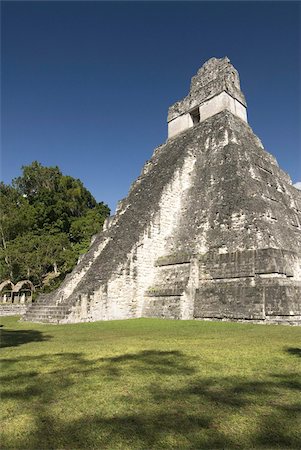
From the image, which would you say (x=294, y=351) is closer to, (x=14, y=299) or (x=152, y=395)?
(x=152, y=395)

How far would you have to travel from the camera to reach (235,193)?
45.4ft

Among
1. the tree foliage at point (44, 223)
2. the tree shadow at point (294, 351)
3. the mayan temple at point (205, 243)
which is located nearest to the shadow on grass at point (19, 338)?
the mayan temple at point (205, 243)

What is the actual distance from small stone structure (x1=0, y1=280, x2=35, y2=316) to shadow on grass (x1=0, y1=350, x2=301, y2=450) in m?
14.0

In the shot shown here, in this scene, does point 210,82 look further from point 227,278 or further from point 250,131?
point 227,278

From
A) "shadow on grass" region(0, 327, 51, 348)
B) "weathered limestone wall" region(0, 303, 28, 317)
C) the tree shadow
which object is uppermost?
the tree shadow

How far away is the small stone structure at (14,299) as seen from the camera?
17920 mm

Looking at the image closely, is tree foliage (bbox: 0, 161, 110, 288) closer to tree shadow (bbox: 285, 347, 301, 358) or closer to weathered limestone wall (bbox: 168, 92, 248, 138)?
weathered limestone wall (bbox: 168, 92, 248, 138)

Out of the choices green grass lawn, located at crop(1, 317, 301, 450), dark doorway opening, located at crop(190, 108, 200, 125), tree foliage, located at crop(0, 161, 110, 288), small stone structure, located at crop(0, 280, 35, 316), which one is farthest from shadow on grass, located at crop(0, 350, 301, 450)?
tree foliage, located at crop(0, 161, 110, 288)

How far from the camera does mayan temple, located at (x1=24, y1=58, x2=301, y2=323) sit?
11.4 metres

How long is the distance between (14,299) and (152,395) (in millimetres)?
20436

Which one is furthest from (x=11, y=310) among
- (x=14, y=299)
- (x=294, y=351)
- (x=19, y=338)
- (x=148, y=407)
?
(x=148, y=407)

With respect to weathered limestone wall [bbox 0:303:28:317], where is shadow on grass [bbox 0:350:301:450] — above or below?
above

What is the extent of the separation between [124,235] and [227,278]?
4.62 m

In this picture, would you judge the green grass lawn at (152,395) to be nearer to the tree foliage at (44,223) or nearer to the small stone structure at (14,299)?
the small stone structure at (14,299)
